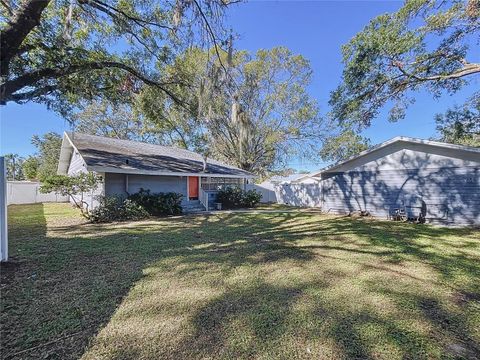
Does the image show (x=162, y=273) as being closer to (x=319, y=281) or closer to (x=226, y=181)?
(x=319, y=281)

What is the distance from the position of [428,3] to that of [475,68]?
2801 millimetres

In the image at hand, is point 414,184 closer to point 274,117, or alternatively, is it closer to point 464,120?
point 464,120

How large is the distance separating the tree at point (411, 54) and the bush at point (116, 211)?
10.5m

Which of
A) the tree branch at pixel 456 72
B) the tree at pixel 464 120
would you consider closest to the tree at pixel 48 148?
the tree branch at pixel 456 72

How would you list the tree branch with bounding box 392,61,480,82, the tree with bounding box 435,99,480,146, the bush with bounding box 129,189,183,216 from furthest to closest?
1. the tree with bounding box 435,99,480,146
2. the bush with bounding box 129,189,183,216
3. the tree branch with bounding box 392,61,480,82

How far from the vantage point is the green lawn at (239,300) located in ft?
7.98

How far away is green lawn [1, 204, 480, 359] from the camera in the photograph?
2432 mm

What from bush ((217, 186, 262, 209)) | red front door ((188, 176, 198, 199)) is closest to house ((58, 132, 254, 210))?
red front door ((188, 176, 198, 199))

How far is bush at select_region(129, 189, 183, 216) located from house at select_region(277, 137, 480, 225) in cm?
806

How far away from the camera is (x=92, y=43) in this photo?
28.6 ft

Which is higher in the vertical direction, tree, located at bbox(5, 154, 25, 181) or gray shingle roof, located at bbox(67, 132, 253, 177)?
tree, located at bbox(5, 154, 25, 181)

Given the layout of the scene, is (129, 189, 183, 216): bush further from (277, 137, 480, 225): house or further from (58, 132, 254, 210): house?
(277, 137, 480, 225): house

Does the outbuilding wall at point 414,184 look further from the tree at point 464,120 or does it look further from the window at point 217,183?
the window at point 217,183

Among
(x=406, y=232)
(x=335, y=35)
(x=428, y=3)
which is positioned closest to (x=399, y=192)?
(x=406, y=232)
